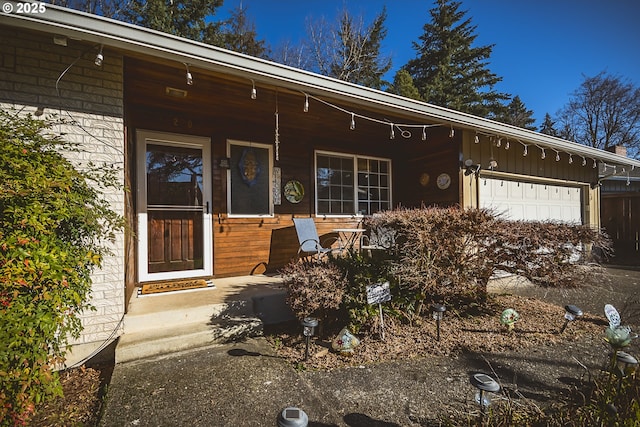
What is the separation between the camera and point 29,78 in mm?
2469

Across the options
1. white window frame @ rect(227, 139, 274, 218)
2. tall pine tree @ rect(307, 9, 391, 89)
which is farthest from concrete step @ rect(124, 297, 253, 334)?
tall pine tree @ rect(307, 9, 391, 89)

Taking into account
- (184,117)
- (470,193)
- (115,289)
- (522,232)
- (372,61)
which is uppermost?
(372,61)

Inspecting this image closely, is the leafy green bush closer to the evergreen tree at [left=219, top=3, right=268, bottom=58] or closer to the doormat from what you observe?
the doormat

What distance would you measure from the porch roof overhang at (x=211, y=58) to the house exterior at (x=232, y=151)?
0.04 ft

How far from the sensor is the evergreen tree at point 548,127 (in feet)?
73.2

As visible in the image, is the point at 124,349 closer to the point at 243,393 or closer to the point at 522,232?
the point at 243,393

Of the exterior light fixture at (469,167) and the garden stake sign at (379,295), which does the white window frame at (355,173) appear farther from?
the garden stake sign at (379,295)

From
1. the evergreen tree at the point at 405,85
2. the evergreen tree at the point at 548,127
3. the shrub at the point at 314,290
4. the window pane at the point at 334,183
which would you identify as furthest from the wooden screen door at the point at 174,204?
the evergreen tree at the point at 548,127

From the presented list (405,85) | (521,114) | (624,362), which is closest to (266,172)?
(624,362)

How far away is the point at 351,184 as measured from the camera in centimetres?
583

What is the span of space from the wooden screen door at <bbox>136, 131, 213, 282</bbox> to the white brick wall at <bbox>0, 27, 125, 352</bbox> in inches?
56.9

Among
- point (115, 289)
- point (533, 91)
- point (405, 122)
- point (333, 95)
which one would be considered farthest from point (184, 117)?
point (533, 91)

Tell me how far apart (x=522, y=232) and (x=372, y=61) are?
13.4m

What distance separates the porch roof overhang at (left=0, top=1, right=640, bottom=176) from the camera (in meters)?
2.24
